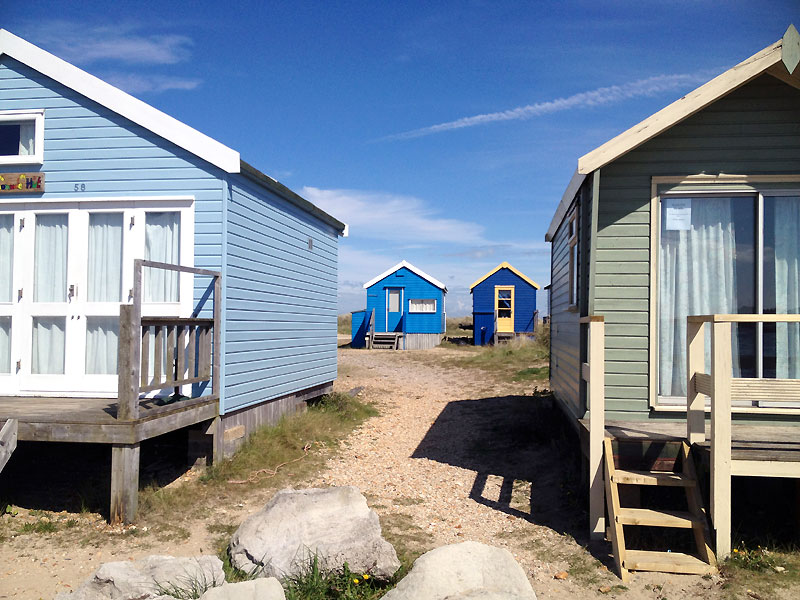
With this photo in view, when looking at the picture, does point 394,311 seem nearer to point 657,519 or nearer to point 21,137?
point 21,137

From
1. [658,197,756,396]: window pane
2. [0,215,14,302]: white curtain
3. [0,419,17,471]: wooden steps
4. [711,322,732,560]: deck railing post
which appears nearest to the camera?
[711,322,732,560]: deck railing post

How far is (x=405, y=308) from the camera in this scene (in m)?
29.0

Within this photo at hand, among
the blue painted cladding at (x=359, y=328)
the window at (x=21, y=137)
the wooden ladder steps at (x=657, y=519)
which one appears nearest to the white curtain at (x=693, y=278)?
the wooden ladder steps at (x=657, y=519)

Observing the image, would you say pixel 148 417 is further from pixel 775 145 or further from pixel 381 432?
pixel 775 145

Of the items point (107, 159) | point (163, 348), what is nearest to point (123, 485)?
point (163, 348)

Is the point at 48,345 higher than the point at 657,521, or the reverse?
the point at 48,345

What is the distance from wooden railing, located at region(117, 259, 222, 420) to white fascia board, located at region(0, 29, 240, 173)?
1491 mm

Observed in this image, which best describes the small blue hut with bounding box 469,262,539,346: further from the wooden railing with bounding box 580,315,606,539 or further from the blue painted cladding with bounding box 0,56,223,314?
the wooden railing with bounding box 580,315,606,539

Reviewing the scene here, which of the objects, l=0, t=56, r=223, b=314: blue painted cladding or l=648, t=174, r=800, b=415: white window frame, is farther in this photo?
l=0, t=56, r=223, b=314: blue painted cladding

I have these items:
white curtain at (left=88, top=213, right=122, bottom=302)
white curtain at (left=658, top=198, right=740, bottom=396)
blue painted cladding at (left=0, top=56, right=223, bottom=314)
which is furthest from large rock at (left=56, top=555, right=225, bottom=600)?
white curtain at (left=658, top=198, right=740, bottom=396)

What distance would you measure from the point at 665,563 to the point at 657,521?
32 cm

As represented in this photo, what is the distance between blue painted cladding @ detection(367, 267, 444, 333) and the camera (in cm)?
2889

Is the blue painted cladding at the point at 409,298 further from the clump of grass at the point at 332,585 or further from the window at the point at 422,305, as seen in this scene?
the clump of grass at the point at 332,585

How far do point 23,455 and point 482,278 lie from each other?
74.8 feet
